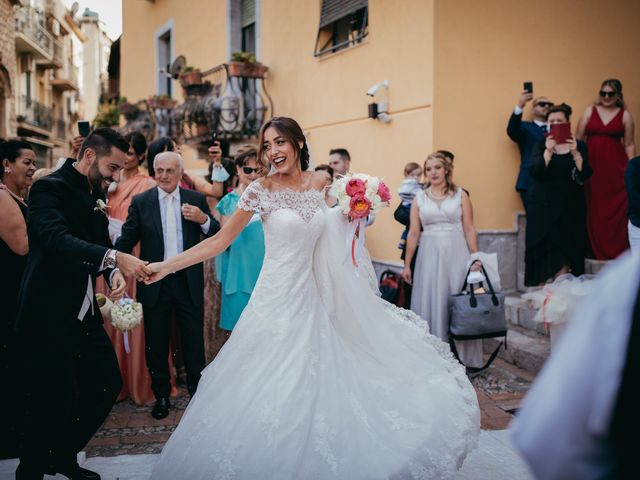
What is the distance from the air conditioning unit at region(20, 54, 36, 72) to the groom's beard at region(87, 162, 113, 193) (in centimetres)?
3161

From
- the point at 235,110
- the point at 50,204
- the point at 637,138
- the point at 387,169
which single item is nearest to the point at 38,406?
the point at 50,204

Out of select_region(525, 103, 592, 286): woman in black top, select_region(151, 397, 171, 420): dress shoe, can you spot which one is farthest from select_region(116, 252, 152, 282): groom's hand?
select_region(525, 103, 592, 286): woman in black top

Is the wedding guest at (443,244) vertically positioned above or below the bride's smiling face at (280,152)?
below

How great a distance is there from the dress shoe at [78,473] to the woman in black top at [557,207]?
5.11 meters

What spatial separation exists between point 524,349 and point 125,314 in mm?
3774

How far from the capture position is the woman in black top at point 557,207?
21.3ft

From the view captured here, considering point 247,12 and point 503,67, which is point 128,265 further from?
point 247,12

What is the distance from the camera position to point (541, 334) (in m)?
6.23

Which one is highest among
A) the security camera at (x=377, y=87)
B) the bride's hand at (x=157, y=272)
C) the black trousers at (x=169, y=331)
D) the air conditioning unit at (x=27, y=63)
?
the air conditioning unit at (x=27, y=63)

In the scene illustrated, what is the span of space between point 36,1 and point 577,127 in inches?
1279

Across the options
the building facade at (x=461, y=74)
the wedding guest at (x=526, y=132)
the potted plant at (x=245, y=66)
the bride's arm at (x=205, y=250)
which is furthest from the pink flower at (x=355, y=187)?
the potted plant at (x=245, y=66)

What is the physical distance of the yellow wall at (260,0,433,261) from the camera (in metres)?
7.08

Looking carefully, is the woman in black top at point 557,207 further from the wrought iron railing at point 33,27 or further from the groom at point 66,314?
the wrought iron railing at point 33,27

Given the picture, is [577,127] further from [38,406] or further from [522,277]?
[38,406]
